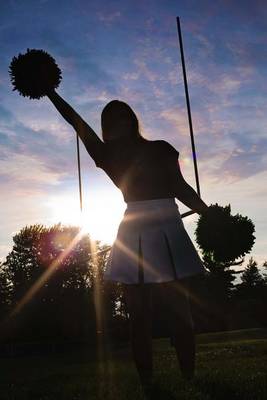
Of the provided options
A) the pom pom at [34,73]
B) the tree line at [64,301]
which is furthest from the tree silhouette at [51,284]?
the pom pom at [34,73]

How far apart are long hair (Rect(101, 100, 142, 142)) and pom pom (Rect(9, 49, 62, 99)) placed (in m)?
0.72

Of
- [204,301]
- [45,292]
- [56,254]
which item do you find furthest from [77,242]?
[204,301]

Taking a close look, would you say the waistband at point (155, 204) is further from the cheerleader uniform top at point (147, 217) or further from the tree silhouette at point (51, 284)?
the tree silhouette at point (51, 284)

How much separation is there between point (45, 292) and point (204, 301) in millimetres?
22657

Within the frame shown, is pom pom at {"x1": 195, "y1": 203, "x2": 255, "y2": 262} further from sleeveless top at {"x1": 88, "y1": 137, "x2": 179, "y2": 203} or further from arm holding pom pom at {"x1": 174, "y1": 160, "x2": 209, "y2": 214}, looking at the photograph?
sleeveless top at {"x1": 88, "y1": 137, "x2": 179, "y2": 203}

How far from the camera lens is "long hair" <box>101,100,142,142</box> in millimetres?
4430

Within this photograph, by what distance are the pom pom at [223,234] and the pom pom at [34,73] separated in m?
1.94

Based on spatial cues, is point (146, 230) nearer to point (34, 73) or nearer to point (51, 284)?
point (34, 73)

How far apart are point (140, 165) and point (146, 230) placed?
55 centimetres

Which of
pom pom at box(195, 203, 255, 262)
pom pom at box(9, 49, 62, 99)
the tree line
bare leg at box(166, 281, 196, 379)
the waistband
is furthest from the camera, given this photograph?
the tree line

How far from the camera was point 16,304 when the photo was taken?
48.2m

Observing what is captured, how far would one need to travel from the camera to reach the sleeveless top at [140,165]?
427 centimetres

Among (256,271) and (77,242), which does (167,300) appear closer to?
(77,242)

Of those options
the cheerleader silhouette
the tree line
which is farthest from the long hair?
the tree line
